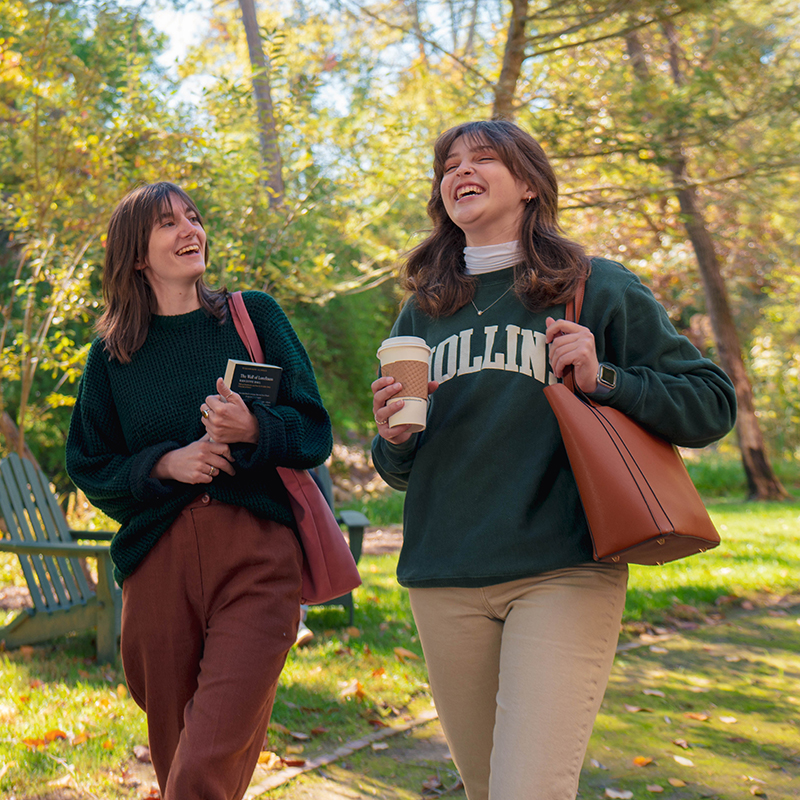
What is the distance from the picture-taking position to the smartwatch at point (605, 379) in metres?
2.03

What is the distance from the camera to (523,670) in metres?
1.97

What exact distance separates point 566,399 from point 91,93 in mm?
5633

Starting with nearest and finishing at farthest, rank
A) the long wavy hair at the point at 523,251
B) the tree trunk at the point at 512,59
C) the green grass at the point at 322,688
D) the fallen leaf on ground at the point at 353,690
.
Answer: the long wavy hair at the point at 523,251, the green grass at the point at 322,688, the fallen leaf on ground at the point at 353,690, the tree trunk at the point at 512,59

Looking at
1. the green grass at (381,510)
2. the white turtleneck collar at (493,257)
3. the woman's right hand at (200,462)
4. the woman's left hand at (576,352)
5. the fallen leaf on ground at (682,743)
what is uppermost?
the white turtleneck collar at (493,257)

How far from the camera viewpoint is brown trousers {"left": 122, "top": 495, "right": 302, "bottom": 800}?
2264mm

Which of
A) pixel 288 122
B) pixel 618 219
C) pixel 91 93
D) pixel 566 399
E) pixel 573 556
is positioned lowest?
pixel 573 556

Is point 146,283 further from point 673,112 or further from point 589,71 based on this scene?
point 589,71

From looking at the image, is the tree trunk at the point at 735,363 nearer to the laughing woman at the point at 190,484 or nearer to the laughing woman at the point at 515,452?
the laughing woman at the point at 515,452

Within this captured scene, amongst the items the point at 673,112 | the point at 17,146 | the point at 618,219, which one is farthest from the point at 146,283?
the point at 618,219

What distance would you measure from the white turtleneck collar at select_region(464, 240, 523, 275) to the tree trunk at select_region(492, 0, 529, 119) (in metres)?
5.03

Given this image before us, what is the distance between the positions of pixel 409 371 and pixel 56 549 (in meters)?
3.60

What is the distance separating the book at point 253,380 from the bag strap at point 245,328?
0.70ft

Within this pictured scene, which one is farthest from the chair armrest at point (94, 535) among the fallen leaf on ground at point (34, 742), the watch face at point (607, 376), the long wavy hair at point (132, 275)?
the watch face at point (607, 376)

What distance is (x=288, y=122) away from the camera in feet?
20.8
